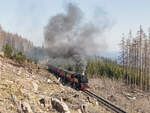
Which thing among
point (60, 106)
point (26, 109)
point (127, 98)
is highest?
point (26, 109)

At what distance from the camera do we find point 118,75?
38875mm

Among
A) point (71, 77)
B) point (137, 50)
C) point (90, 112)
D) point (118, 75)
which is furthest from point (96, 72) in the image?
point (90, 112)

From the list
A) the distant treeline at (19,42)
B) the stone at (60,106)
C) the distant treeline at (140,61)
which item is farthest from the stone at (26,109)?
the distant treeline at (19,42)

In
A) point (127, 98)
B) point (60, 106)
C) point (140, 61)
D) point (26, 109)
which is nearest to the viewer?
point (26, 109)

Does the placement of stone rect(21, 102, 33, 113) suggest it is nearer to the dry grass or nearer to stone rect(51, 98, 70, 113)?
stone rect(51, 98, 70, 113)

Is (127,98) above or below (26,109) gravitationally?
below

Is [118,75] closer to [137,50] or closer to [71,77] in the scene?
[137,50]

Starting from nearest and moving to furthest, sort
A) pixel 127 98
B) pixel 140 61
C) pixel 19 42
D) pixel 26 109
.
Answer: pixel 26 109, pixel 127 98, pixel 140 61, pixel 19 42

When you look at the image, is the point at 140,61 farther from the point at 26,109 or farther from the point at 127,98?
the point at 26,109

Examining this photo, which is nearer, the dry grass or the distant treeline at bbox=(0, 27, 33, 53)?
the dry grass

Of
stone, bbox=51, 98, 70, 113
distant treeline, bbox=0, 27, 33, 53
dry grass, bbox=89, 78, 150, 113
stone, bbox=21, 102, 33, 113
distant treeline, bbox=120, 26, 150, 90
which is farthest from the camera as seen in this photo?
distant treeline, bbox=0, 27, 33, 53

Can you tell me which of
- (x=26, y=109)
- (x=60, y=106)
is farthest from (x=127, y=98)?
(x=26, y=109)

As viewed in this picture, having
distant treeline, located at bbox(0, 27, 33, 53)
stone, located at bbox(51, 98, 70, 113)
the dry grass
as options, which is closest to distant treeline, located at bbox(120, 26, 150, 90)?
the dry grass

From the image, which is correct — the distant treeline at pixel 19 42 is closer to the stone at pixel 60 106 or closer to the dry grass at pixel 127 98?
the dry grass at pixel 127 98
